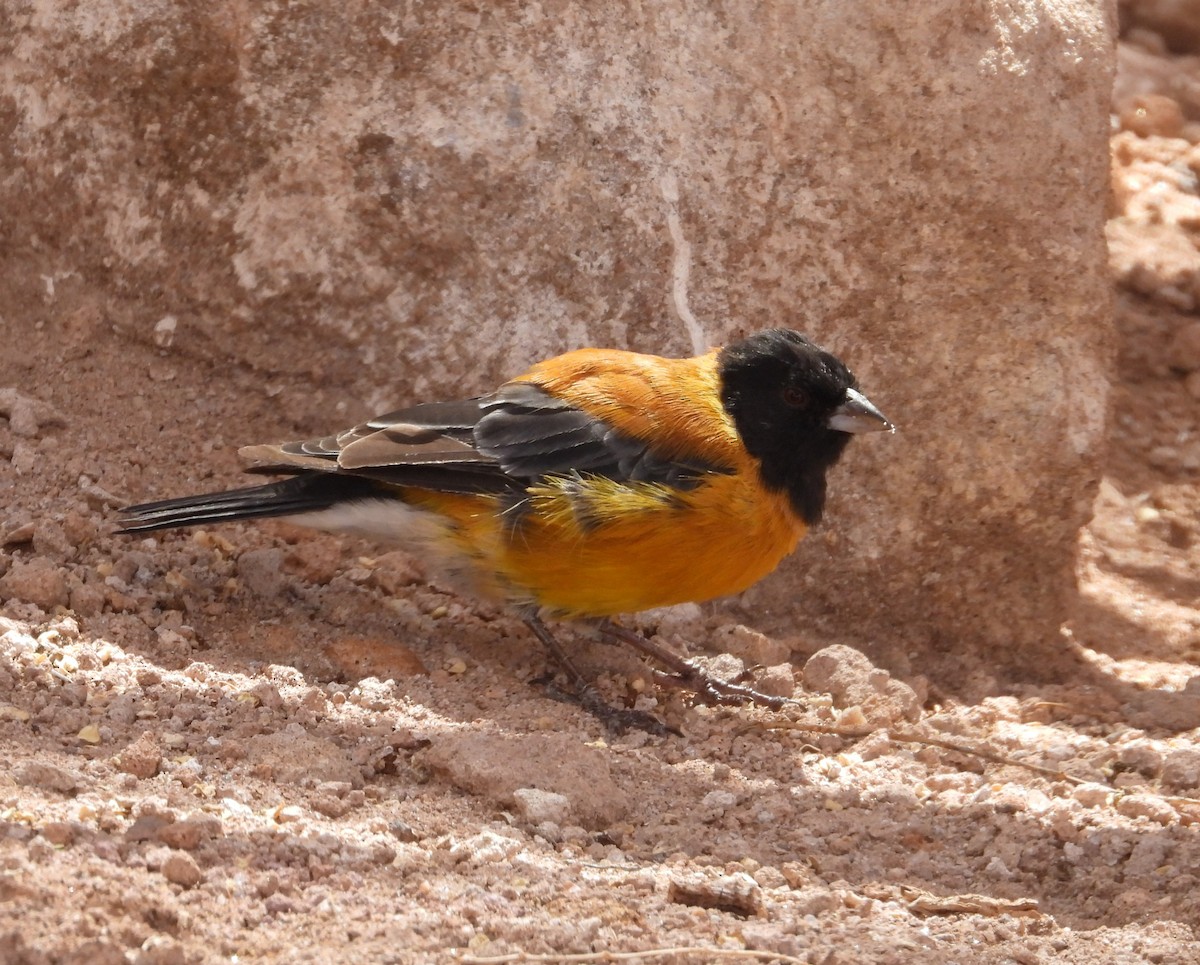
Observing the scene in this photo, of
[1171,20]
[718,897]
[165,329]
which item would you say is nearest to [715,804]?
[718,897]

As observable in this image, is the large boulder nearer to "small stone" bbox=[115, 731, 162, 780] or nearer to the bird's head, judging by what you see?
the bird's head

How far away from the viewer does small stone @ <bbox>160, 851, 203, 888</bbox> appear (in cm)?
309

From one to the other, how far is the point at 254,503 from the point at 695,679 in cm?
165

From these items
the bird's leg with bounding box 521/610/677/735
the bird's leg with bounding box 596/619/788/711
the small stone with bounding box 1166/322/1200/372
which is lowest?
the bird's leg with bounding box 521/610/677/735

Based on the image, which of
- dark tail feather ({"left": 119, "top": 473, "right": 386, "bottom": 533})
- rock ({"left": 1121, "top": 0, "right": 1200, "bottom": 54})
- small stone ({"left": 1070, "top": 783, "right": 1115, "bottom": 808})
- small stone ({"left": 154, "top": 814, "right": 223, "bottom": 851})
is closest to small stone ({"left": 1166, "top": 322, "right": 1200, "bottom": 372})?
rock ({"left": 1121, "top": 0, "right": 1200, "bottom": 54})

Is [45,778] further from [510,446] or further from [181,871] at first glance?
[510,446]

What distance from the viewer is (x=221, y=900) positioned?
10.1ft

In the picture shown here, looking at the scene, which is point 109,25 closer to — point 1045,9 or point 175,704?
point 175,704

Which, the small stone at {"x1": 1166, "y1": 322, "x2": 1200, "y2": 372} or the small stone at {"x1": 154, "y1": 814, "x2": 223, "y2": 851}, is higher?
the small stone at {"x1": 1166, "y1": 322, "x2": 1200, "y2": 372}

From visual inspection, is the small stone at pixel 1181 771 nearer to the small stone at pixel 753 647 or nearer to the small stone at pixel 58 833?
the small stone at pixel 753 647

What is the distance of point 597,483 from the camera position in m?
4.95

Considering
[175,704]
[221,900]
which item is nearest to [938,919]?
[221,900]

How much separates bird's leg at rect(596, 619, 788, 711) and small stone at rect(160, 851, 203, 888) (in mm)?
2346

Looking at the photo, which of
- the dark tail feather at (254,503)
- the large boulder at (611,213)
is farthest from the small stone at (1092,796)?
the dark tail feather at (254,503)
